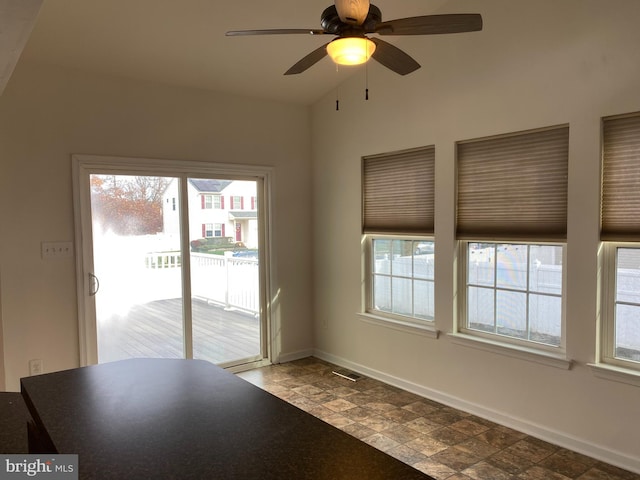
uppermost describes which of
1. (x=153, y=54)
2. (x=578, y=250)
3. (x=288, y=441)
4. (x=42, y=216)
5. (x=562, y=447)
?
(x=153, y=54)

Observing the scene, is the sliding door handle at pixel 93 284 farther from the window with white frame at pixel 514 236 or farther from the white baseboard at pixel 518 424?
the window with white frame at pixel 514 236

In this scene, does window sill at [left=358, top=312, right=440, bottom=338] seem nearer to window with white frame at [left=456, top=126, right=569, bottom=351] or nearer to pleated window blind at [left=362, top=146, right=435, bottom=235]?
window with white frame at [left=456, top=126, right=569, bottom=351]

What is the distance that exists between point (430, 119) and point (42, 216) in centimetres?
323

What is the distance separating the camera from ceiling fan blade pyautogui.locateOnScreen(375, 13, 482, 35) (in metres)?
1.98

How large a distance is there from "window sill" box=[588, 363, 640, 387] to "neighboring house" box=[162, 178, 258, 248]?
3.25 m

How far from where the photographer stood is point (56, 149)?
366 cm

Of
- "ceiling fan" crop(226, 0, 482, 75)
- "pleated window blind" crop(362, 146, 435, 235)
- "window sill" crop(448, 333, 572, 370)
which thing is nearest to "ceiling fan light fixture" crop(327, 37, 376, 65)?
"ceiling fan" crop(226, 0, 482, 75)

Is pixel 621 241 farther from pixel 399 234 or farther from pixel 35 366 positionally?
pixel 35 366

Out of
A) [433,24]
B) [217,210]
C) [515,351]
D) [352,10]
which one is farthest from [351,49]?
[217,210]

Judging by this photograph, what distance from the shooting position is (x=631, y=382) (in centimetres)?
279

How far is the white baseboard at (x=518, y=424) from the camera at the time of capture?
288 centimetres

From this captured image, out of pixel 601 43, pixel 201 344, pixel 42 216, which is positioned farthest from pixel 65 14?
pixel 601 43

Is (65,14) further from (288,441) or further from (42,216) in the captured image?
(288,441)

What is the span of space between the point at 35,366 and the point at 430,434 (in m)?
3.10
